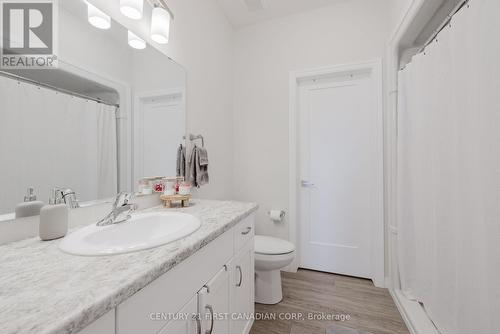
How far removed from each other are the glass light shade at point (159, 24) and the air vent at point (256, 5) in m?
1.07

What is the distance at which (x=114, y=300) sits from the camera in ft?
1.42

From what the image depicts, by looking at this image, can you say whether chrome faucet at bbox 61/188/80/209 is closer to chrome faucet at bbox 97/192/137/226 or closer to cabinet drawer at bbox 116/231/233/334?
chrome faucet at bbox 97/192/137/226

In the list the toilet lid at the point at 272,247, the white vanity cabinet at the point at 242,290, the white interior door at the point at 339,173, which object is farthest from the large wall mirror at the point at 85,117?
the white interior door at the point at 339,173

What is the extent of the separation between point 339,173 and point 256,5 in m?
1.80

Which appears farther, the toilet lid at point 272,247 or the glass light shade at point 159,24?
the toilet lid at point 272,247

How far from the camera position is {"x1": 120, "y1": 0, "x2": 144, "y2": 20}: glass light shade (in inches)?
41.9

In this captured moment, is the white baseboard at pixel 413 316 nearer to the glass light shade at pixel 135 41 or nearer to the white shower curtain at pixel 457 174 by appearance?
the white shower curtain at pixel 457 174

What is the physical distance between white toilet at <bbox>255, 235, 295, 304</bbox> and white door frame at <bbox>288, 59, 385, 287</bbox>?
483 millimetres

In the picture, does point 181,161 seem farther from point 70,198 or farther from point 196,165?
point 70,198

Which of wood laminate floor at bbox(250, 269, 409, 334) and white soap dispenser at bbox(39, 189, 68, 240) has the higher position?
white soap dispenser at bbox(39, 189, 68, 240)

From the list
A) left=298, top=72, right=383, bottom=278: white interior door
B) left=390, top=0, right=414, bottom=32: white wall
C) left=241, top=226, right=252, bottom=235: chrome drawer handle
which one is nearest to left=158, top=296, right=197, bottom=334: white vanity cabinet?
left=241, top=226, right=252, bottom=235: chrome drawer handle

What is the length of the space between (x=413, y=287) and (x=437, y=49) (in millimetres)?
1540

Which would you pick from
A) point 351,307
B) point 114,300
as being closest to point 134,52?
point 114,300

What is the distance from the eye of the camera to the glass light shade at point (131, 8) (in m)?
1.07
